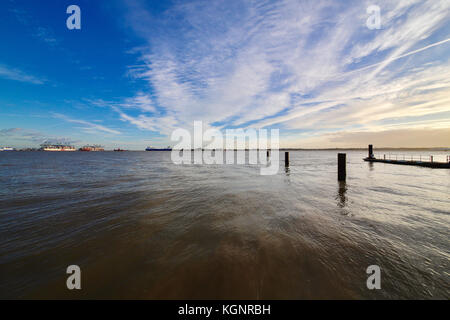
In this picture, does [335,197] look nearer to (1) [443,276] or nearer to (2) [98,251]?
(1) [443,276]

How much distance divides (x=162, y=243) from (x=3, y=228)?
589cm

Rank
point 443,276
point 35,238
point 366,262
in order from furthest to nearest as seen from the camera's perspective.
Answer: point 35,238, point 366,262, point 443,276

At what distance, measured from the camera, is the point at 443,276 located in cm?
315

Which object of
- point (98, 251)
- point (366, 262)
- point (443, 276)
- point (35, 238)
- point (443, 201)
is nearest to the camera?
point (443, 276)

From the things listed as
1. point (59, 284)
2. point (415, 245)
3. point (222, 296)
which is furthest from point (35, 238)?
point (415, 245)

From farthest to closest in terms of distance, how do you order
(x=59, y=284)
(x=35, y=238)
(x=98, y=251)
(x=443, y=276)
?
(x=35, y=238)
(x=98, y=251)
(x=443, y=276)
(x=59, y=284)

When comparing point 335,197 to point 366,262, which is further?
point 335,197

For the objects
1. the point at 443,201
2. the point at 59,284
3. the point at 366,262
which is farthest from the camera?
the point at 443,201

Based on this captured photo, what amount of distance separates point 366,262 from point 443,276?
1.29 meters

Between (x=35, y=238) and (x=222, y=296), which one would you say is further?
(x=35, y=238)
